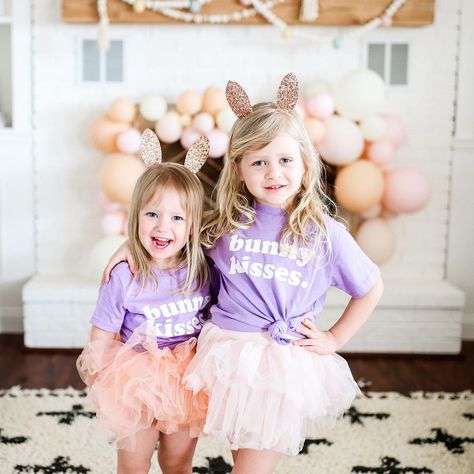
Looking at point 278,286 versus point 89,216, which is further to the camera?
point 89,216

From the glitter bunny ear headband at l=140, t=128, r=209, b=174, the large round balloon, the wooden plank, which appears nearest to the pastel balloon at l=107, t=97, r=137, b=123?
the wooden plank

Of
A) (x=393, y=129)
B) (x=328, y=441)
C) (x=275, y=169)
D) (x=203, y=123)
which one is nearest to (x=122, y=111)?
(x=203, y=123)

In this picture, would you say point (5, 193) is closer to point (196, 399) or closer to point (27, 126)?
point (27, 126)

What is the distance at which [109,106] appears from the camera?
368cm

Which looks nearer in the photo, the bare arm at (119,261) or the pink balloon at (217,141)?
the bare arm at (119,261)

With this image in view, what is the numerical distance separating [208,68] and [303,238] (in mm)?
2176

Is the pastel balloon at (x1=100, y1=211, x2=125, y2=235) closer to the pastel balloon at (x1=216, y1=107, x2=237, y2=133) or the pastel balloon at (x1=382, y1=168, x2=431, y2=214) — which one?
the pastel balloon at (x1=216, y1=107, x2=237, y2=133)

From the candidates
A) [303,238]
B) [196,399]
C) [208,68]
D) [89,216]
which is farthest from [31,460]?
[208,68]

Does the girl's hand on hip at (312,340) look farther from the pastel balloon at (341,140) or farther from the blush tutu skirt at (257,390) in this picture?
the pastel balloon at (341,140)

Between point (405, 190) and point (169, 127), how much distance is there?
1.08 m

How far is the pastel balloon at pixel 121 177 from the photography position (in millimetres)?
3350

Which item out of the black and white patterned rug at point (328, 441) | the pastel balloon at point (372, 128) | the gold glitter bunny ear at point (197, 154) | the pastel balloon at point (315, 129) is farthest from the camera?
the pastel balloon at point (372, 128)

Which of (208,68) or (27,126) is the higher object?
(208,68)

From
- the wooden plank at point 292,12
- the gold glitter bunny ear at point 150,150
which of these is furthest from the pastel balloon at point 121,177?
the gold glitter bunny ear at point 150,150
